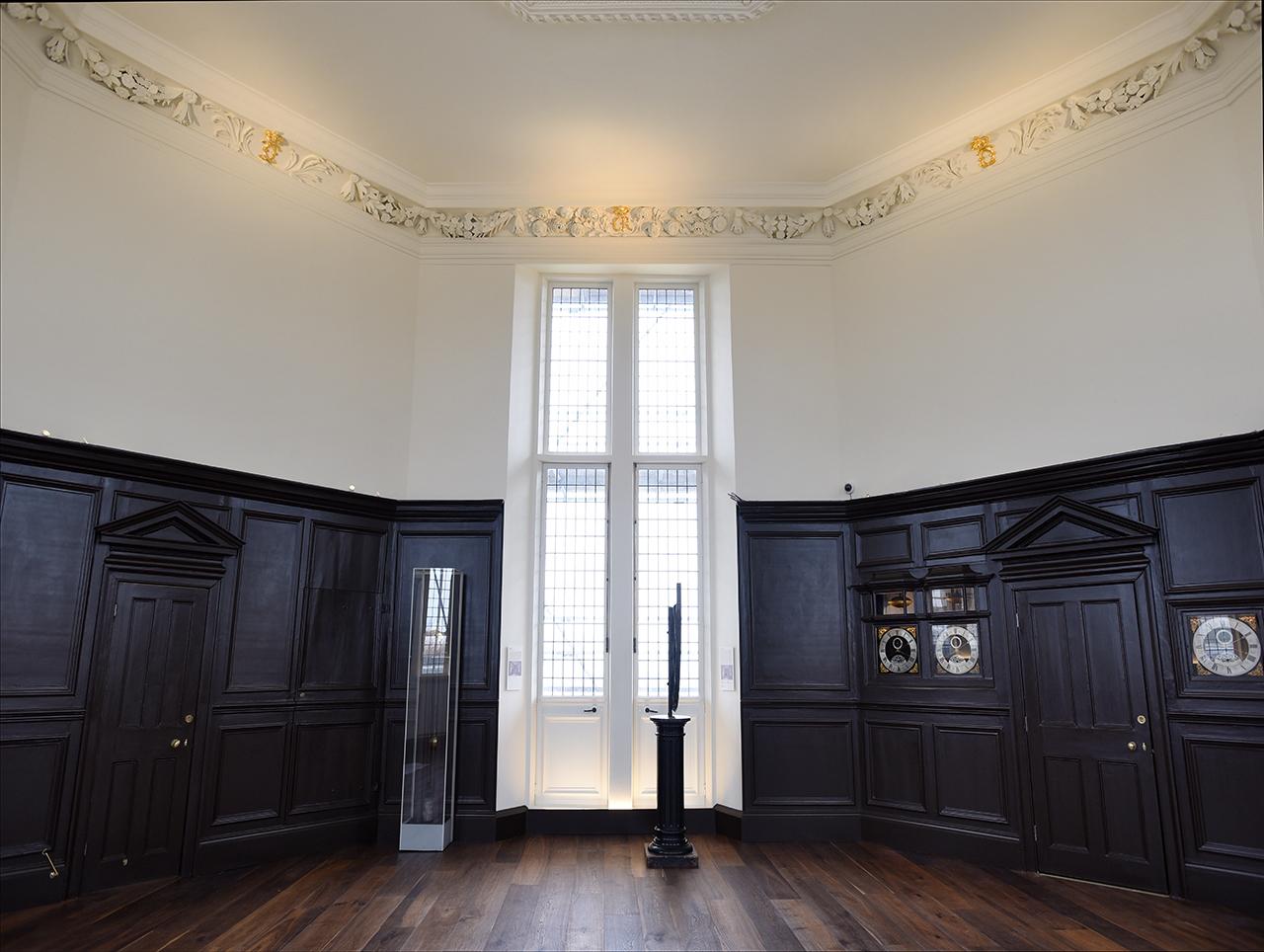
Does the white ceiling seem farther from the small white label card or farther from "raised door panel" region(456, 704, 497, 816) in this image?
"raised door panel" region(456, 704, 497, 816)

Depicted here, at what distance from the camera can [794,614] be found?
743 cm

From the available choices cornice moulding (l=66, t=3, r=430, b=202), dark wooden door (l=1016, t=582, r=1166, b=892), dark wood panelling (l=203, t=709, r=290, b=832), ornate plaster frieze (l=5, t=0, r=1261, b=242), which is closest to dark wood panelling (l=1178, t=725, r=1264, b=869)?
dark wooden door (l=1016, t=582, r=1166, b=892)

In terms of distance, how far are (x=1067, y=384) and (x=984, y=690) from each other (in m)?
2.44

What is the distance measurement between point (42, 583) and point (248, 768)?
6.61 feet

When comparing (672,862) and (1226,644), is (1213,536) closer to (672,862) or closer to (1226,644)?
(1226,644)

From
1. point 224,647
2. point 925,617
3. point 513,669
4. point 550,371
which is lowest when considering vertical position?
point 513,669

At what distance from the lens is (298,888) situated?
5.59m

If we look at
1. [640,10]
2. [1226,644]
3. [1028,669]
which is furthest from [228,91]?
[1226,644]

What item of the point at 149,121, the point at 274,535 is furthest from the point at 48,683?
the point at 149,121

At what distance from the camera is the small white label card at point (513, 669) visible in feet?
24.3

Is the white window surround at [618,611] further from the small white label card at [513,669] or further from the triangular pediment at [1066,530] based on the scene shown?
the triangular pediment at [1066,530]

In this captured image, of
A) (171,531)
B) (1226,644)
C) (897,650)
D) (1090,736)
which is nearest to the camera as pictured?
(1226,644)

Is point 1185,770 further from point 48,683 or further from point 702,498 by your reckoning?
point 48,683

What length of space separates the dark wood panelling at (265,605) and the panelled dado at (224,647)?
0.01m
